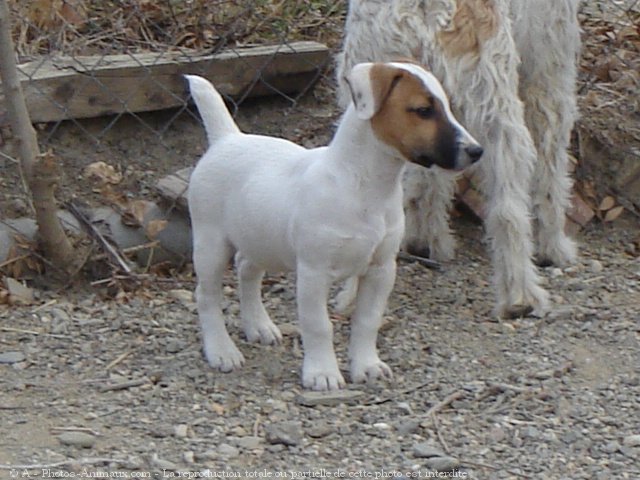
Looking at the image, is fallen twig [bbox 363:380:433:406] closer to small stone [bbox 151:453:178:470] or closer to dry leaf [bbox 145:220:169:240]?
small stone [bbox 151:453:178:470]

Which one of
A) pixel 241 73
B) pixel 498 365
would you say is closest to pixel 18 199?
pixel 241 73

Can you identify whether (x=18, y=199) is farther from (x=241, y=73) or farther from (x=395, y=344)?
(x=395, y=344)

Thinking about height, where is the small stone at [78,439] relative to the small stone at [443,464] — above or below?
below

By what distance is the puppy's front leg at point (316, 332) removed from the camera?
377 centimetres

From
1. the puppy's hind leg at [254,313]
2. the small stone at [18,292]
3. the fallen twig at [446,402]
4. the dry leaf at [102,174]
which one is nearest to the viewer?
the fallen twig at [446,402]

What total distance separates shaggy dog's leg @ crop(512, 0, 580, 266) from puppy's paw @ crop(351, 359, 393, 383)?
144 cm

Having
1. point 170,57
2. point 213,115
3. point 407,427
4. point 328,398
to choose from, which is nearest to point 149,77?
point 170,57

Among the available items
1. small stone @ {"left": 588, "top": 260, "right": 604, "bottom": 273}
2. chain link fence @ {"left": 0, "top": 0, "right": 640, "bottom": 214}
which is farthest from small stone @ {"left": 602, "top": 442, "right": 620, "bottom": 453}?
chain link fence @ {"left": 0, "top": 0, "right": 640, "bottom": 214}

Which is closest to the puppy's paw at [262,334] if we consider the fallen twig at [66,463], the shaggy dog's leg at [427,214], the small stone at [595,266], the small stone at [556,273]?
the fallen twig at [66,463]

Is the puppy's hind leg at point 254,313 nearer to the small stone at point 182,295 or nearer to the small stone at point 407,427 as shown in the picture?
the small stone at point 182,295

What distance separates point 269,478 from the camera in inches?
133

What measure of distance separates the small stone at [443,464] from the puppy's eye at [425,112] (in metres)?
0.92

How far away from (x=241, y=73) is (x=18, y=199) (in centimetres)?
114

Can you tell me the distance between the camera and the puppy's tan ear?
362 centimetres
